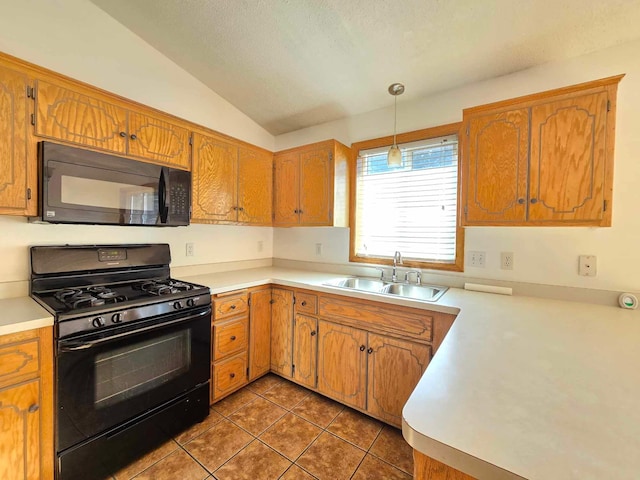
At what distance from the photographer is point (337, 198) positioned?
246 cm

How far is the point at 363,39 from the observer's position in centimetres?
177

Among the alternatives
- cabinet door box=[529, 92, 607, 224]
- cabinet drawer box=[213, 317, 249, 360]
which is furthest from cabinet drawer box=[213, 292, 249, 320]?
cabinet door box=[529, 92, 607, 224]

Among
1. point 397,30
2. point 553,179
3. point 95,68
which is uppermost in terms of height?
point 397,30

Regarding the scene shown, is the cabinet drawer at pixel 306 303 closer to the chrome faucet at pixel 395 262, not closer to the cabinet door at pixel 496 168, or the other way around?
the chrome faucet at pixel 395 262

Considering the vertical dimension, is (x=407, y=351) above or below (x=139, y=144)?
below

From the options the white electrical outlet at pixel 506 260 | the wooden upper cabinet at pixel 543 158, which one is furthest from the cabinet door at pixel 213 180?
the white electrical outlet at pixel 506 260

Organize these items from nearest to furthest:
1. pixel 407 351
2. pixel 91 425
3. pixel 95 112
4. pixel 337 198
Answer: pixel 91 425, pixel 95 112, pixel 407 351, pixel 337 198

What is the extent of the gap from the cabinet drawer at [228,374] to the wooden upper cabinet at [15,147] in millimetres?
1490

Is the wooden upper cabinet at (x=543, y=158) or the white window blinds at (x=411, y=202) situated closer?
the wooden upper cabinet at (x=543, y=158)

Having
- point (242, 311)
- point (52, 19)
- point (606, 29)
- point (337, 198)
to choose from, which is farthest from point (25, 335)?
point (606, 29)

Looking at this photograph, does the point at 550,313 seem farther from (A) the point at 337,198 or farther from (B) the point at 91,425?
(B) the point at 91,425

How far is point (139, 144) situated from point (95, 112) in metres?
0.27

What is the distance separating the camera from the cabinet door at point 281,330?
2.33 meters

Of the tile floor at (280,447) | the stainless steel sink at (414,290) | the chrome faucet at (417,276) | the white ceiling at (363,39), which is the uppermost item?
the white ceiling at (363,39)
